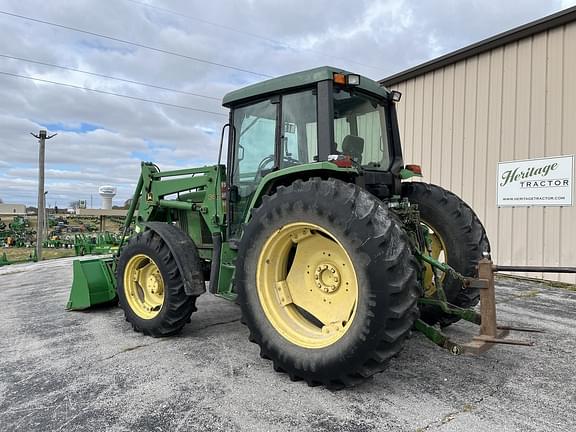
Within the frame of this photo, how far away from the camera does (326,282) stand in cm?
327

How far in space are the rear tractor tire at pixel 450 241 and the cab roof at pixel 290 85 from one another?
1.17 m

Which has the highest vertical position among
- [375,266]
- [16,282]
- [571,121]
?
[571,121]

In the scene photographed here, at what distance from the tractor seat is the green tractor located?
0.01 metres

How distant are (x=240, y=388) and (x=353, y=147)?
Result: 2196 millimetres

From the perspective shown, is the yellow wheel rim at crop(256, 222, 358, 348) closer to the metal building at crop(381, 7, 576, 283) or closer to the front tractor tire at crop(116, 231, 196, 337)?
the front tractor tire at crop(116, 231, 196, 337)

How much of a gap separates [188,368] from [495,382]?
7.77 ft

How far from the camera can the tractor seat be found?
371 centimetres

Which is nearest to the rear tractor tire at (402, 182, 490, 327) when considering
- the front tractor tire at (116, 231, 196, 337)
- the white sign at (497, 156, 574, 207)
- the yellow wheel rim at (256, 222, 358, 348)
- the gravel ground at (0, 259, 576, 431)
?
the gravel ground at (0, 259, 576, 431)

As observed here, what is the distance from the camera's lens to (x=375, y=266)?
105 inches

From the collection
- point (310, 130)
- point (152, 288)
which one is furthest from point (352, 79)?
point (152, 288)

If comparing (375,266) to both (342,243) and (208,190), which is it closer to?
(342,243)

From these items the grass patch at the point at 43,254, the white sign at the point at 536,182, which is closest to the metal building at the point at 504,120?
the white sign at the point at 536,182

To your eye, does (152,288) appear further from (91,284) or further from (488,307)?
(488,307)

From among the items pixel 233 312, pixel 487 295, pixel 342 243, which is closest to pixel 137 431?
pixel 342 243
